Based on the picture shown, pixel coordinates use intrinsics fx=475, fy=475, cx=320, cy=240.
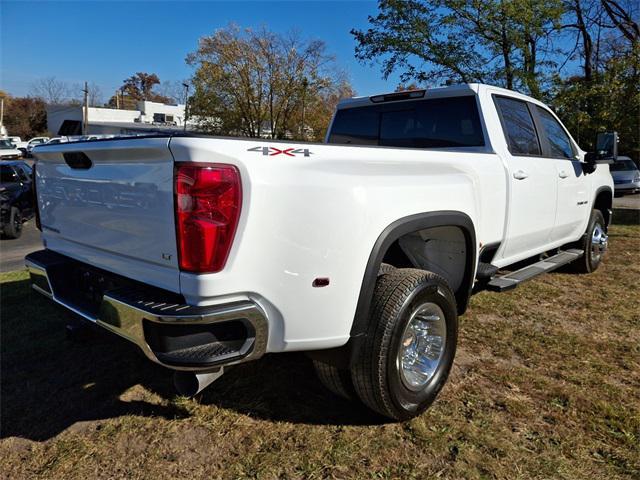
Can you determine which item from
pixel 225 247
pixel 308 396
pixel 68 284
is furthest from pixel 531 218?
pixel 68 284

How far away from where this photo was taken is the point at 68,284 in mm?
2840

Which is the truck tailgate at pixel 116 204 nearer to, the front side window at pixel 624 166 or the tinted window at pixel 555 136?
the tinted window at pixel 555 136

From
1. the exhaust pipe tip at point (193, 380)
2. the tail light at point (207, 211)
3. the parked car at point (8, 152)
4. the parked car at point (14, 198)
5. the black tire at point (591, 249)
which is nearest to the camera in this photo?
the tail light at point (207, 211)

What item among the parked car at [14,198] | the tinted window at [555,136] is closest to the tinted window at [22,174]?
the parked car at [14,198]

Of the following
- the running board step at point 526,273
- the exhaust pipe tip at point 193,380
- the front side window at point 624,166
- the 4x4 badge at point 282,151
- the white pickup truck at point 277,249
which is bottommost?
the exhaust pipe tip at point 193,380

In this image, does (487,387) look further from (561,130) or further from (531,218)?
(561,130)

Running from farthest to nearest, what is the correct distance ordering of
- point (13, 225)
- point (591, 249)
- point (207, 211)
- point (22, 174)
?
point (22, 174)
point (13, 225)
point (591, 249)
point (207, 211)

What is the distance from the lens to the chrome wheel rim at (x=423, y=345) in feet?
9.03

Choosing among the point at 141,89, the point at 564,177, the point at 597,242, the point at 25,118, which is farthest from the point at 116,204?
the point at 141,89

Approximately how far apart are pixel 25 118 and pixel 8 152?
35265mm

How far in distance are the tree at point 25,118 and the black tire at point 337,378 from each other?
6892cm

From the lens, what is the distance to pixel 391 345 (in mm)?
2465

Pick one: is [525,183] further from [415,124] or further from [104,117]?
[104,117]

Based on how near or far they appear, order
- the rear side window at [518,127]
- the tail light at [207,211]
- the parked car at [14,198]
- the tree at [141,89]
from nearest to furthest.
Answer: the tail light at [207,211]
the rear side window at [518,127]
the parked car at [14,198]
the tree at [141,89]
